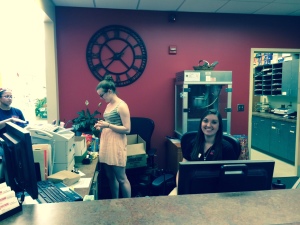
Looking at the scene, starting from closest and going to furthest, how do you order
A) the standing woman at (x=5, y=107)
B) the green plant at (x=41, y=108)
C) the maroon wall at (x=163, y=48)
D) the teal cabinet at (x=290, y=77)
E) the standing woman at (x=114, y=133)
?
the standing woman at (x=114, y=133) → the standing woman at (x=5, y=107) → the maroon wall at (x=163, y=48) → the green plant at (x=41, y=108) → the teal cabinet at (x=290, y=77)

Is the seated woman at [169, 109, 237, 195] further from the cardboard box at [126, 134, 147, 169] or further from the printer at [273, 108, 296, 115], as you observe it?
the printer at [273, 108, 296, 115]

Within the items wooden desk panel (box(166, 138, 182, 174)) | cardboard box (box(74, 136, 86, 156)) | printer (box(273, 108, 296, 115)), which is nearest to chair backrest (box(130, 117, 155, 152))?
wooden desk panel (box(166, 138, 182, 174))

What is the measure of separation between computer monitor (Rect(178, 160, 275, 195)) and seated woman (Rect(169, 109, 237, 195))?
0.92 m

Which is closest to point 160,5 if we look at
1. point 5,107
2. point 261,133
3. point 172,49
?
point 172,49

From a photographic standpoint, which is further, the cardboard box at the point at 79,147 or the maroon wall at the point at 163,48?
the maroon wall at the point at 163,48

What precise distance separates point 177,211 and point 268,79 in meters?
5.88

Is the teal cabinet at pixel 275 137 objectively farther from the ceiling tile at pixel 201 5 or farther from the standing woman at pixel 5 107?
the standing woman at pixel 5 107

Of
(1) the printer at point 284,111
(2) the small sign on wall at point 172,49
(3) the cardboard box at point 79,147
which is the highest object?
(2) the small sign on wall at point 172,49

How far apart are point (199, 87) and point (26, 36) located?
9.62 feet

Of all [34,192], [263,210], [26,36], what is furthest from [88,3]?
[263,210]

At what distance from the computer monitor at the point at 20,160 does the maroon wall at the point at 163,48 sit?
112 inches

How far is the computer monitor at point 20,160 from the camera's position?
1.16 m

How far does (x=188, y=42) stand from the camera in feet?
14.4

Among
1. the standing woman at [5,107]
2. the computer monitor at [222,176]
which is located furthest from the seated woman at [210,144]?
the standing woman at [5,107]
